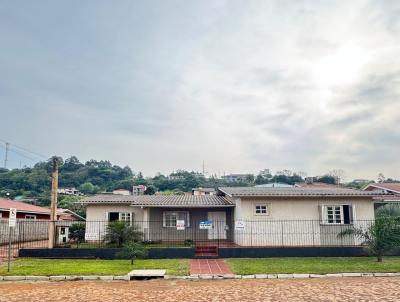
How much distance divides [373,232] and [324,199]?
191 inches

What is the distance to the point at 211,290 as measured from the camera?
35.8 feet

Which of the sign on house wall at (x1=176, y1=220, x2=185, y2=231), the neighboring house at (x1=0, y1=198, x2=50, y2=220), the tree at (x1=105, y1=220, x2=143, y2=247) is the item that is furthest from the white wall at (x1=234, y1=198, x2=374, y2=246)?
the neighboring house at (x1=0, y1=198, x2=50, y2=220)

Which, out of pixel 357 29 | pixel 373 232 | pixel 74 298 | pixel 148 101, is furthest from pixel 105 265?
pixel 357 29

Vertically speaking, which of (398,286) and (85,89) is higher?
(85,89)

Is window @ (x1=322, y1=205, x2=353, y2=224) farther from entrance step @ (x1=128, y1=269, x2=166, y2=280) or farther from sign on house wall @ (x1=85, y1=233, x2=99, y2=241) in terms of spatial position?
sign on house wall @ (x1=85, y1=233, x2=99, y2=241)

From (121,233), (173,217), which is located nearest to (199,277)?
(121,233)

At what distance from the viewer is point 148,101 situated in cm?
2211

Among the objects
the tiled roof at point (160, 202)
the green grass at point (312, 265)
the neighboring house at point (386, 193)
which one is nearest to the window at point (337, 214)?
the neighboring house at point (386, 193)

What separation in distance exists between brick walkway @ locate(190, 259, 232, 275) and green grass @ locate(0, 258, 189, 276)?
32 centimetres

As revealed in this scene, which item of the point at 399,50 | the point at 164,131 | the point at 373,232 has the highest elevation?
the point at 399,50

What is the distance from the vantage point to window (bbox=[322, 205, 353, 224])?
20766mm

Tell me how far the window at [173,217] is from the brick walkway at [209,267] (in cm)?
713

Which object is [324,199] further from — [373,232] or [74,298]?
[74,298]

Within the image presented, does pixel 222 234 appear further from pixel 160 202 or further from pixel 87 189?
pixel 87 189
